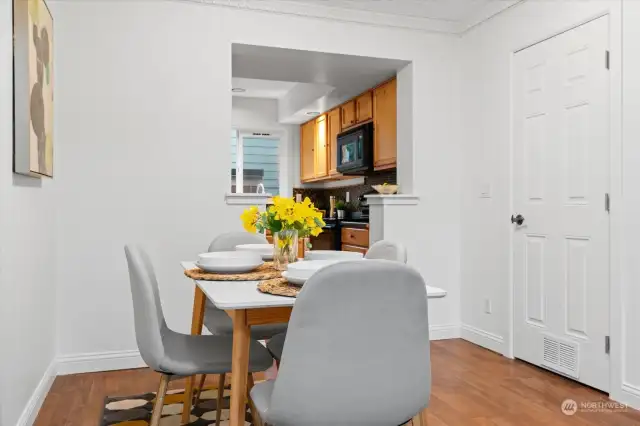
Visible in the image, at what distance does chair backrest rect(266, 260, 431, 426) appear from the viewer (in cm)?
131

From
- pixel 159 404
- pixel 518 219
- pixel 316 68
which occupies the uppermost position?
pixel 316 68

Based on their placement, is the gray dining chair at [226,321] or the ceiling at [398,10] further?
the ceiling at [398,10]

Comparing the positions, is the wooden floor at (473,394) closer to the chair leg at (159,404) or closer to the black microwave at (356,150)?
the chair leg at (159,404)

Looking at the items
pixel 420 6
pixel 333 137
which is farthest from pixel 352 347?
pixel 333 137

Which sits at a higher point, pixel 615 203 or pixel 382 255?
pixel 615 203

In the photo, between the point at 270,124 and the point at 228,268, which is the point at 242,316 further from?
the point at 270,124

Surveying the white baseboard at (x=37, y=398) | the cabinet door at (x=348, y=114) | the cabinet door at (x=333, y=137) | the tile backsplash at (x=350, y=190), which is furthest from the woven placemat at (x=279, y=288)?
the cabinet door at (x=333, y=137)

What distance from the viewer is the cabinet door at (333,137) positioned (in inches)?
251

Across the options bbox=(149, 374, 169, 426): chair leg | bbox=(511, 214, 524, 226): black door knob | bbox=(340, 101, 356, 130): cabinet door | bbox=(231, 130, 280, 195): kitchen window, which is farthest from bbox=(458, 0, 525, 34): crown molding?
bbox=(231, 130, 280, 195): kitchen window

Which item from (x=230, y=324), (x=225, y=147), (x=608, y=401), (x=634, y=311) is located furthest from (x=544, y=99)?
(x=230, y=324)

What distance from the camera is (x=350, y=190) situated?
711cm

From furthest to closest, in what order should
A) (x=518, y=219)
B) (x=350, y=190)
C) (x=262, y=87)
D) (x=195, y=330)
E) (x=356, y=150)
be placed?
(x=350, y=190)
(x=262, y=87)
(x=356, y=150)
(x=518, y=219)
(x=195, y=330)

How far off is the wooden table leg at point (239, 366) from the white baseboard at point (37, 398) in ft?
4.05

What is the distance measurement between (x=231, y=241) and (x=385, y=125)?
2551 mm
